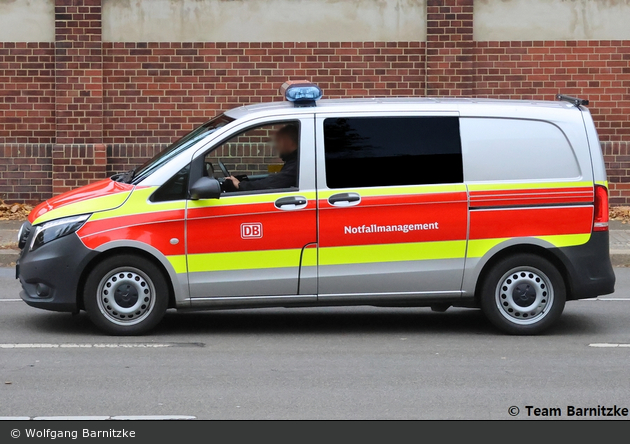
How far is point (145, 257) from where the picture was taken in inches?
311

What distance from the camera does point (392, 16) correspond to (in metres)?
16.1

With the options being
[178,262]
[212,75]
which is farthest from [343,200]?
[212,75]

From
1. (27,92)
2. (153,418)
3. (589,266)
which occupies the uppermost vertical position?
(27,92)

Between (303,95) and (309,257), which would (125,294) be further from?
(303,95)

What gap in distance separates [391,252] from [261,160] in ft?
4.14

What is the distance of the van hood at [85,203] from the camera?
310 inches

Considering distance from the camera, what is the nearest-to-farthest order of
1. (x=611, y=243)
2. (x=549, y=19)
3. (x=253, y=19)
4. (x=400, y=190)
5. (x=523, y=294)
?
(x=400, y=190) → (x=523, y=294) → (x=611, y=243) → (x=253, y=19) → (x=549, y=19)

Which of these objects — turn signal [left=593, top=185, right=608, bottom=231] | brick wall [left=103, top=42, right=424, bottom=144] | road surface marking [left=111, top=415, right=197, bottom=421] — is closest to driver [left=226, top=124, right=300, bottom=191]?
turn signal [left=593, top=185, right=608, bottom=231]

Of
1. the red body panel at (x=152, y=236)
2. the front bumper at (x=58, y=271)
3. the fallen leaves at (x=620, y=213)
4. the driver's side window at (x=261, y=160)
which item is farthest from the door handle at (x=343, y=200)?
the fallen leaves at (x=620, y=213)

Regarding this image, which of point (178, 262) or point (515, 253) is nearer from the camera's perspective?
point (178, 262)

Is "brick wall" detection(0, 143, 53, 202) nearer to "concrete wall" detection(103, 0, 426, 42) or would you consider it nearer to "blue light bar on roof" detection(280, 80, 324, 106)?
"concrete wall" detection(103, 0, 426, 42)

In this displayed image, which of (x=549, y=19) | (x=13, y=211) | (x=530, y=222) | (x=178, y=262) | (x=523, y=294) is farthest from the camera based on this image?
(x=549, y=19)

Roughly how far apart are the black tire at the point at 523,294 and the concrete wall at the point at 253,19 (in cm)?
861

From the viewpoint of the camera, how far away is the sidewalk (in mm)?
12383
